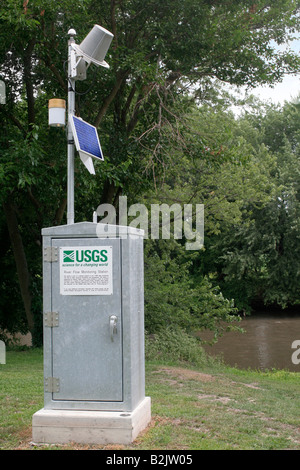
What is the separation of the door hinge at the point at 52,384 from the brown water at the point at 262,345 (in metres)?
→ 12.1

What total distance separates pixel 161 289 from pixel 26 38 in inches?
288

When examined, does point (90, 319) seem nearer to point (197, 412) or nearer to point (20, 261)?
point (197, 412)

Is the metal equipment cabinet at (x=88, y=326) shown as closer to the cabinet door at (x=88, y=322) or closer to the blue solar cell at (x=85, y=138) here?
the cabinet door at (x=88, y=322)

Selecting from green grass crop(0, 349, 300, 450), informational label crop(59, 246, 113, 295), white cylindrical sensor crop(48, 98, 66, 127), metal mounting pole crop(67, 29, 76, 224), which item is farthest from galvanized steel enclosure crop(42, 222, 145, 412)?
white cylindrical sensor crop(48, 98, 66, 127)

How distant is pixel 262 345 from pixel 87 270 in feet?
61.4

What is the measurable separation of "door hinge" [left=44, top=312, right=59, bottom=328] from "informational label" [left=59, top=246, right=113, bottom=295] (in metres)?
0.23

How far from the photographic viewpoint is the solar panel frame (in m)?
5.12

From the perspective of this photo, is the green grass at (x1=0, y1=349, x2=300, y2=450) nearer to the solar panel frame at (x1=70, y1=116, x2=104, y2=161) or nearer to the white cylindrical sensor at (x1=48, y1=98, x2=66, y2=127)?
the solar panel frame at (x1=70, y1=116, x2=104, y2=161)

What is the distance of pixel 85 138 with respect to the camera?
5.31 meters

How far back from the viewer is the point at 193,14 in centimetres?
1180

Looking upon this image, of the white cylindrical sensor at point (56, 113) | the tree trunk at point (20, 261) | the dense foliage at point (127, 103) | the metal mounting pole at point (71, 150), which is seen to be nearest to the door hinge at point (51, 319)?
the metal mounting pole at point (71, 150)

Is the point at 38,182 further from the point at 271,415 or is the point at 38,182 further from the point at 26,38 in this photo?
the point at 271,415

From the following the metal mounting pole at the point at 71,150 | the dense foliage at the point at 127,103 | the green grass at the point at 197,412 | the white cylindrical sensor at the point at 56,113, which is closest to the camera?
the green grass at the point at 197,412

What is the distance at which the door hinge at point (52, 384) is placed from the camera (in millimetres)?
4867
